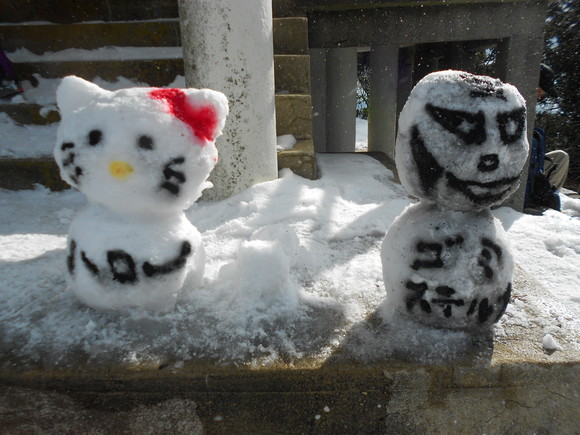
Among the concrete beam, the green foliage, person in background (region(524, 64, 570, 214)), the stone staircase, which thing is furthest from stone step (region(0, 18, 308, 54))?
the green foliage

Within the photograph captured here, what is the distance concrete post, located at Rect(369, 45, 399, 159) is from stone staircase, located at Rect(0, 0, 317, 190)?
262 centimetres

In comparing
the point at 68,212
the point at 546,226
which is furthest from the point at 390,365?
the point at 546,226

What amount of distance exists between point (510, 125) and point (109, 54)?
142 inches

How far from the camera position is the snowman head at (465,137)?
124 centimetres

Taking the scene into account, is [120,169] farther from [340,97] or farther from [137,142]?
[340,97]

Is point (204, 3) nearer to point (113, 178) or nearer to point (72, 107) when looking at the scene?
point (72, 107)

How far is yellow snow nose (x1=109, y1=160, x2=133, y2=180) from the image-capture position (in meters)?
1.37

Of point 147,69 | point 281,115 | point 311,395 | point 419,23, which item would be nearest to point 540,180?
point 419,23

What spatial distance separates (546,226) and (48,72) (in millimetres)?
4629

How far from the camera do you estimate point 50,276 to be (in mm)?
1836

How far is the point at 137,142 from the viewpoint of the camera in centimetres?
137

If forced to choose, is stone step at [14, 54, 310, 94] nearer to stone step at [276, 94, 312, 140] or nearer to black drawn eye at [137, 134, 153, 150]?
stone step at [276, 94, 312, 140]

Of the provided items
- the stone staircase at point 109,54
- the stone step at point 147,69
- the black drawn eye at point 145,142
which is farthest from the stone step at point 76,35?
the black drawn eye at point 145,142

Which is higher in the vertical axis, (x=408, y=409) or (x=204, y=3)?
(x=204, y=3)
